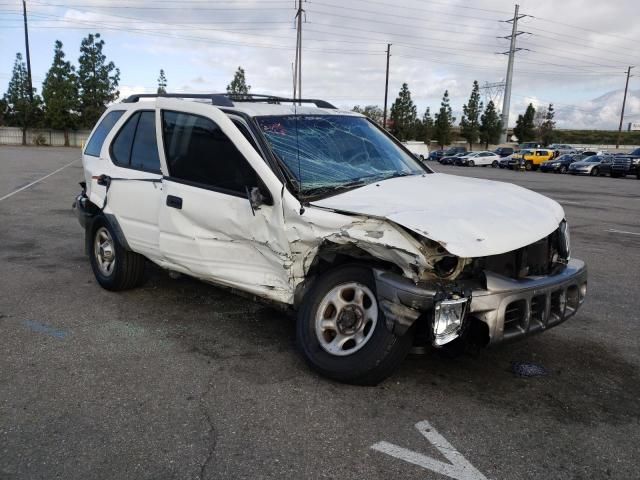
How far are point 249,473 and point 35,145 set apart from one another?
6957cm

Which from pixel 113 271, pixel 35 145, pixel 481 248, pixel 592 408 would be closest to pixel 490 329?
pixel 481 248

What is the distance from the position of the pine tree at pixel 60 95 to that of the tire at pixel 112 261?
64.9m

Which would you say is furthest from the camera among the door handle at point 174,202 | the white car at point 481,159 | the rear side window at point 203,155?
the white car at point 481,159

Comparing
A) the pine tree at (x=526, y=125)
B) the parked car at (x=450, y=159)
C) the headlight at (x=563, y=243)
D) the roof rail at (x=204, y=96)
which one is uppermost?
the pine tree at (x=526, y=125)

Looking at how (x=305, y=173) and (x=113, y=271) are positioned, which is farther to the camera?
(x=113, y=271)

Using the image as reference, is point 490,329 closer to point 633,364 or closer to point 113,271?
point 633,364

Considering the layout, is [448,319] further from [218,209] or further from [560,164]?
[560,164]

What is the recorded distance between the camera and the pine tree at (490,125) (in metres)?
83.8

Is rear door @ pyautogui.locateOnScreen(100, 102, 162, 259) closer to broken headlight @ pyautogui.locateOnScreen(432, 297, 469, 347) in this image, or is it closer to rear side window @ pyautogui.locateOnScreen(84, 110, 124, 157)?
rear side window @ pyautogui.locateOnScreen(84, 110, 124, 157)

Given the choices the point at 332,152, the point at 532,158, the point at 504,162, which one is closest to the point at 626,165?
the point at 532,158

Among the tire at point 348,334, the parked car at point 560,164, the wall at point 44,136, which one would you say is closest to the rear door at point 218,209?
the tire at point 348,334

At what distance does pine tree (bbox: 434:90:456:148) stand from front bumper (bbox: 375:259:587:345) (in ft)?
265

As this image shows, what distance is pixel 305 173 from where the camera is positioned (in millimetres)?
3971

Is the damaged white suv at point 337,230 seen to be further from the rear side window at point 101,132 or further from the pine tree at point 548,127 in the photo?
the pine tree at point 548,127
